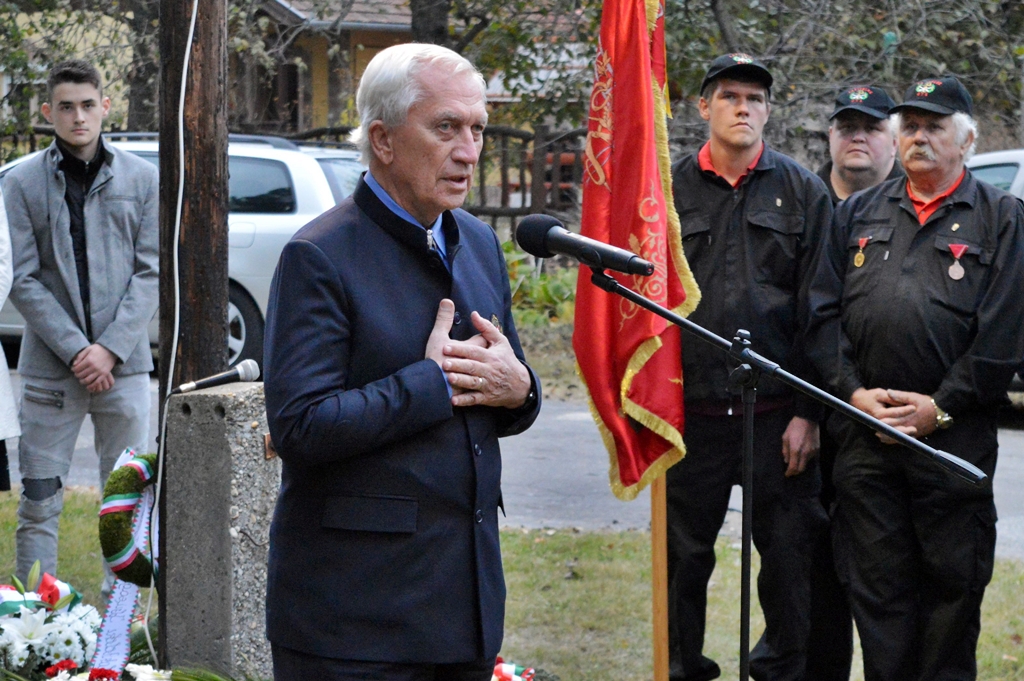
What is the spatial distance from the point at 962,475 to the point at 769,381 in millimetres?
1808

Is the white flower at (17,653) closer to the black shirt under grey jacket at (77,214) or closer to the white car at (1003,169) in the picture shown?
the black shirt under grey jacket at (77,214)

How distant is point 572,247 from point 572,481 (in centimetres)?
533

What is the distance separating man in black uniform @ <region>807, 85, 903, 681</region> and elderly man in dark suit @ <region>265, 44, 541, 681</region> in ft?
7.31

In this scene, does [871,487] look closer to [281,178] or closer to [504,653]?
[504,653]

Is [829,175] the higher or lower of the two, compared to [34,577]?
higher

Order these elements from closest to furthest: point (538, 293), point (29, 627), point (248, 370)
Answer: point (248, 370) → point (29, 627) → point (538, 293)

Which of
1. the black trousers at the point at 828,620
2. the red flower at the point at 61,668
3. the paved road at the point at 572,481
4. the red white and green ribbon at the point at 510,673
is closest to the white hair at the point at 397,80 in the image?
the red white and green ribbon at the point at 510,673

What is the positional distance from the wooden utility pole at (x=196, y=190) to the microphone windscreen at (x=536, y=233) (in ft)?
5.28

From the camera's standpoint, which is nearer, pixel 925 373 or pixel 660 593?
pixel 925 373

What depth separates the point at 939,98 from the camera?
4.08m

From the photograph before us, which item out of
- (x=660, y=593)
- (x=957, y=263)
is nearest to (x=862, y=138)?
(x=957, y=263)

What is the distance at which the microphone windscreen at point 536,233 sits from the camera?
280 centimetres

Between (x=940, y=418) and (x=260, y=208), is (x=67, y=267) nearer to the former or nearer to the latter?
(x=940, y=418)

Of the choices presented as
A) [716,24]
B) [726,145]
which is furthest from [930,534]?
[716,24]
